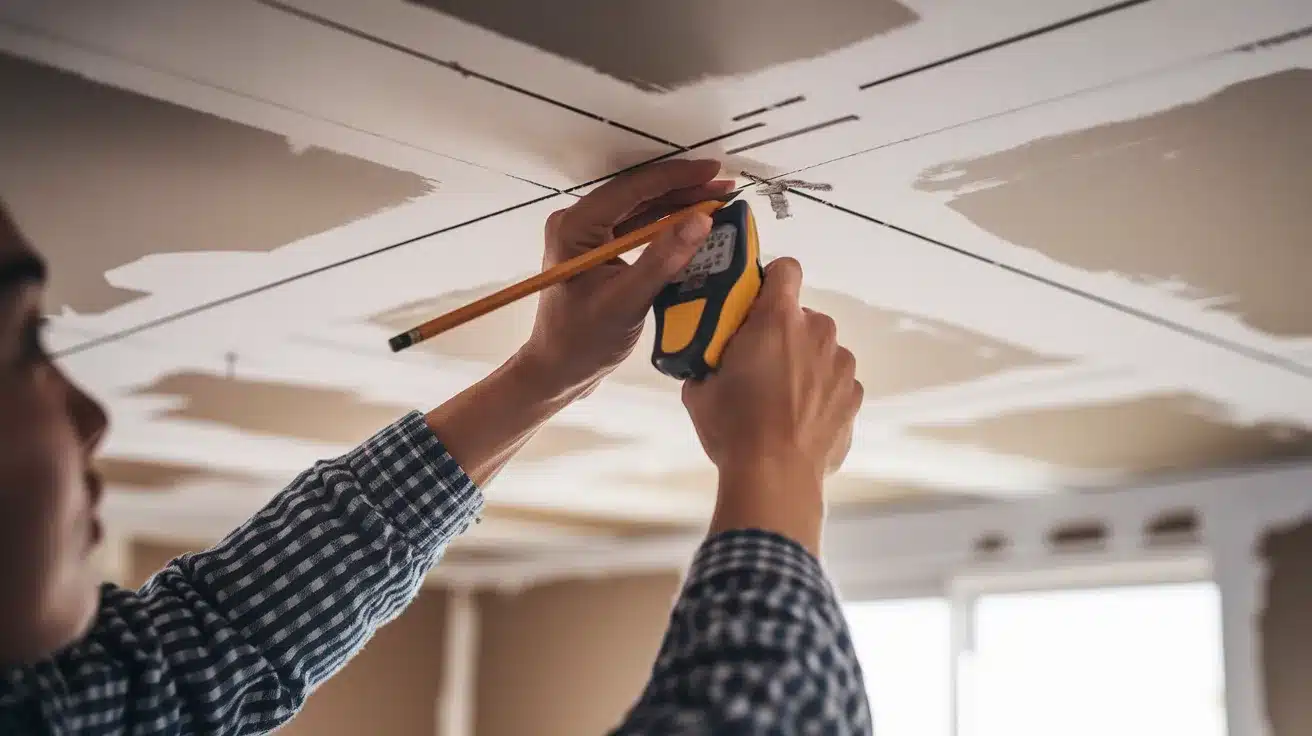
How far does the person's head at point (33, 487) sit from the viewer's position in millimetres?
732

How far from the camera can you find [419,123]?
1262 mm

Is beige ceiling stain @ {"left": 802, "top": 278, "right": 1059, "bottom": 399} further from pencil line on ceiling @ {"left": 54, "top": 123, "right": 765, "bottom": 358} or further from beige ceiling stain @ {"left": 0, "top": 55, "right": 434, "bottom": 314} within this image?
beige ceiling stain @ {"left": 0, "top": 55, "right": 434, "bottom": 314}

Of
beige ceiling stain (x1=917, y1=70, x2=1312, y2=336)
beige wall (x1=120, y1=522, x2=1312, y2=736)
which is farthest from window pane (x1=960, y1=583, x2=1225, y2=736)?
beige ceiling stain (x1=917, y1=70, x2=1312, y2=336)

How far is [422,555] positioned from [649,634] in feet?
11.6

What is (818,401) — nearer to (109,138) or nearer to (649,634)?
(109,138)

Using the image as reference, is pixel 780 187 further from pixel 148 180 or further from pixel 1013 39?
pixel 148 180

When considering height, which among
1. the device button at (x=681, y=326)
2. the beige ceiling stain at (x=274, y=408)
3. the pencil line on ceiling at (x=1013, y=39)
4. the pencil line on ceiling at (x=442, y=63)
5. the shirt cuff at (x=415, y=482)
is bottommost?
the shirt cuff at (x=415, y=482)

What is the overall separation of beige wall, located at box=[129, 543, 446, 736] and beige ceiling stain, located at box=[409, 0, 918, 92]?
423cm

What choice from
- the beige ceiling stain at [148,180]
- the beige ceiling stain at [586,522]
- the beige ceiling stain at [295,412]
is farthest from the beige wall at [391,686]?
the beige ceiling stain at [148,180]

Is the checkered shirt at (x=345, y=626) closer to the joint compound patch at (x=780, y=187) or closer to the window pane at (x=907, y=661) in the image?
the joint compound patch at (x=780, y=187)

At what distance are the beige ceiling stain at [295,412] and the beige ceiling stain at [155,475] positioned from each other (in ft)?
2.08

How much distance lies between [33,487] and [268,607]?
1.42ft

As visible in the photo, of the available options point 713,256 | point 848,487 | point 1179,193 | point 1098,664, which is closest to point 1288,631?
point 1098,664

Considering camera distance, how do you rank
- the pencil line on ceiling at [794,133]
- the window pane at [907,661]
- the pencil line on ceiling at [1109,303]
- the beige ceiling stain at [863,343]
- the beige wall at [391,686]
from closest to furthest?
1. the pencil line on ceiling at [794,133]
2. the pencil line on ceiling at [1109,303]
3. the beige ceiling stain at [863,343]
4. the window pane at [907,661]
5. the beige wall at [391,686]
